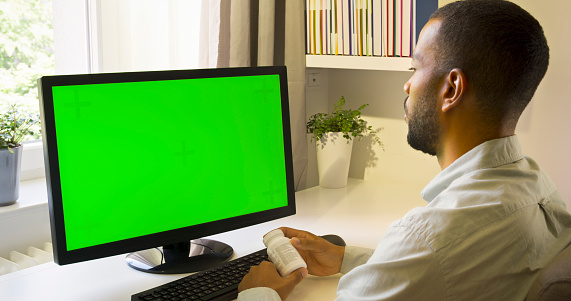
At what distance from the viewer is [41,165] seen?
1998mm

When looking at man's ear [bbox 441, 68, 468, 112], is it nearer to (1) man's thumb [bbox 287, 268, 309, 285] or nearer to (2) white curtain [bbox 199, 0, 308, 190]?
(1) man's thumb [bbox 287, 268, 309, 285]

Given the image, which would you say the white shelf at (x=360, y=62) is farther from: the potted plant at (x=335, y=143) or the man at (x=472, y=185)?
the man at (x=472, y=185)

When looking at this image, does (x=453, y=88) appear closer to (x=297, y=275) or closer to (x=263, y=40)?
(x=297, y=275)

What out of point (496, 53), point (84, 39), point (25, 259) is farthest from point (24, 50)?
point (496, 53)

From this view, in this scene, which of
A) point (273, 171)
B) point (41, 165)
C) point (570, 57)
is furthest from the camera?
point (41, 165)

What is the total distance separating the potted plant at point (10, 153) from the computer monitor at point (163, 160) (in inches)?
20.5

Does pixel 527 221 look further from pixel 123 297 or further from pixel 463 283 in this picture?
pixel 123 297

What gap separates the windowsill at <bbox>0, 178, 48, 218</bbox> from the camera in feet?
5.64

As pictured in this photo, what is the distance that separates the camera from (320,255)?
1376 mm

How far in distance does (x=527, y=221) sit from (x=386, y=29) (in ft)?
3.45

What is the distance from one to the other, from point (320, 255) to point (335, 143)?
800mm

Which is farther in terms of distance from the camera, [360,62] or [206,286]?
[360,62]

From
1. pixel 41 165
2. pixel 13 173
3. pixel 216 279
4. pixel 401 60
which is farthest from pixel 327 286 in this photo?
pixel 41 165

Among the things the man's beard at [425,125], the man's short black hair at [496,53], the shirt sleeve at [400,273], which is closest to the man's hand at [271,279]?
the shirt sleeve at [400,273]
